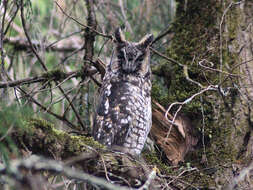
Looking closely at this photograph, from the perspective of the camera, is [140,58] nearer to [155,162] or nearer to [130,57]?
[130,57]

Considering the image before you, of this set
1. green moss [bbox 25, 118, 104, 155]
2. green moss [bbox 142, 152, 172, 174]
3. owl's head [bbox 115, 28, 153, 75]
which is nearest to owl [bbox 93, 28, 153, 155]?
owl's head [bbox 115, 28, 153, 75]

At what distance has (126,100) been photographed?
259 cm

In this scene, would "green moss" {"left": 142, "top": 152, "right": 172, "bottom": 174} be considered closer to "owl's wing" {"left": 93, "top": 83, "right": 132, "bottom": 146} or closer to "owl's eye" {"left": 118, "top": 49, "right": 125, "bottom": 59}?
"owl's wing" {"left": 93, "top": 83, "right": 132, "bottom": 146}

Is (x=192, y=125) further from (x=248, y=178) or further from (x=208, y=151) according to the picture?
(x=248, y=178)

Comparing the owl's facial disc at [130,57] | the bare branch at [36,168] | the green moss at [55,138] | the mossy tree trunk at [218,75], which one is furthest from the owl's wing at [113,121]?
the bare branch at [36,168]

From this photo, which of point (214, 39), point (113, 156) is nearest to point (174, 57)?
point (214, 39)

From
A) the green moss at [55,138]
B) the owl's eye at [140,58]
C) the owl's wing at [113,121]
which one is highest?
the owl's eye at [140,58]

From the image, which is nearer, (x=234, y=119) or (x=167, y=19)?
(x=234, y=119)

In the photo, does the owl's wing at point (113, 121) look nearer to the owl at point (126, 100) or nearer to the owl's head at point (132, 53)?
the owl at point (126, 100)

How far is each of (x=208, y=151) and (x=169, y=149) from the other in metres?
0.28

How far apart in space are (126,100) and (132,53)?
15.1 inches

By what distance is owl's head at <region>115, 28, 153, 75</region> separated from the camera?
258 cm

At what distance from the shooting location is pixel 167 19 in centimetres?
390

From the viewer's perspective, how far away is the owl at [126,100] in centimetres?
252
